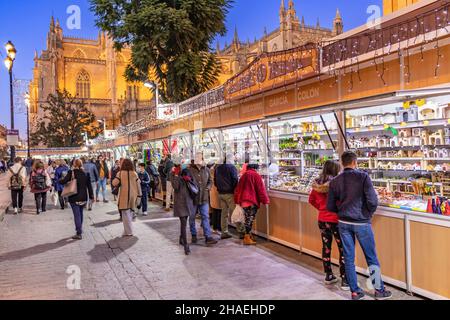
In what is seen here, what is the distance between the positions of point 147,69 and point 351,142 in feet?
42.3

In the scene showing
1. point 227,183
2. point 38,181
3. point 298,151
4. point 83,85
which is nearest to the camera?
point 227,183

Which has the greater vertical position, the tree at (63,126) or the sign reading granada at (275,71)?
the tree at (63,126)

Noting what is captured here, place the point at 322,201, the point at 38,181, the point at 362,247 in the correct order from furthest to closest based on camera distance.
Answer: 1. the point at 38,181
2. the point at 322,201
3. the point at 362,247

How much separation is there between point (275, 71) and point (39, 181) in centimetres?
886

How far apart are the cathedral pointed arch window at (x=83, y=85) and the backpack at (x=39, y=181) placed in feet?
186

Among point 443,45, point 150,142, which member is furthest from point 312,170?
point 150,142

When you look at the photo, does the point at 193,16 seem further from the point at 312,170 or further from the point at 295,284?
the point at 295,284

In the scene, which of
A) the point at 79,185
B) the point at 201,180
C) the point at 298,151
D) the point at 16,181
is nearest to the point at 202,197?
the point at 201,180

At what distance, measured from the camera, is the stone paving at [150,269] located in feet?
16.0

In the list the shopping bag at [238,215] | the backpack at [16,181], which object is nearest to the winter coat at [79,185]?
the shopping bag at [238,215]

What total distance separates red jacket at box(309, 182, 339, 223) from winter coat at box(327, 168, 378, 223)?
18.3 inches

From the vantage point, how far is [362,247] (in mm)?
4348

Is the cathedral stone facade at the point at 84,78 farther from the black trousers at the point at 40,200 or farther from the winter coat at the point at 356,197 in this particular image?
the winter coat at the point at 356,197

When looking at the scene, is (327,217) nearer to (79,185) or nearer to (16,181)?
(79,185)
